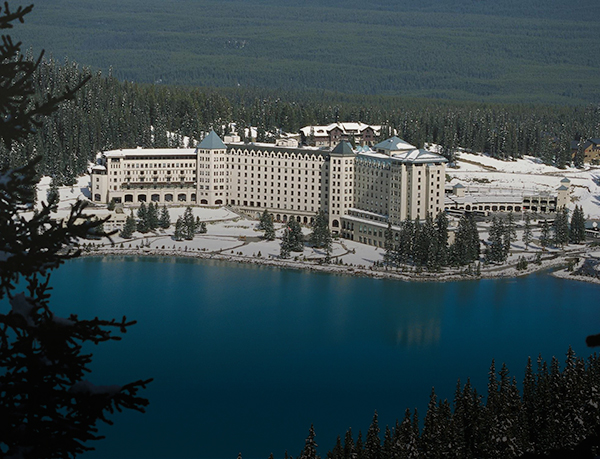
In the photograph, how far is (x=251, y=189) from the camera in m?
46.9

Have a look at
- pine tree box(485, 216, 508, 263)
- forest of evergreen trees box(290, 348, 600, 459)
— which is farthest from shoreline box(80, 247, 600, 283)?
forest of evergreen trees box(290, 348, 600, 459)

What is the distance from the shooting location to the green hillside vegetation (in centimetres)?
12562

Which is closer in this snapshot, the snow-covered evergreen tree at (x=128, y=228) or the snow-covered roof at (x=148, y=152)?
the snow-covered evergreen tree at (x=128, y=228)

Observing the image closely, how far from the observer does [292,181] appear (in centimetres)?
4588

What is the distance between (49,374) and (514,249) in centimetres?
3730

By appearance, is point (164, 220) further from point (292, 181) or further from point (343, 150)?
point (343, 150)

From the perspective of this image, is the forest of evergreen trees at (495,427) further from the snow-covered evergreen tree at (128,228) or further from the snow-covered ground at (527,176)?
the snow-covered ground at (527,176)

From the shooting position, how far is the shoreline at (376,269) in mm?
37750

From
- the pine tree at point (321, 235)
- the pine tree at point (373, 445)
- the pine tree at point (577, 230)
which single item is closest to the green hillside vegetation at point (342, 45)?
the pine tree at point (577, 230)

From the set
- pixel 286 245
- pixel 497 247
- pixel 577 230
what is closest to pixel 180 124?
pixel 286 245

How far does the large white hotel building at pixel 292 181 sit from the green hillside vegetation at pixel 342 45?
67292 mm

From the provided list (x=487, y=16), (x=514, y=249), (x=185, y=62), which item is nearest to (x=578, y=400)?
(x=514, y=249)

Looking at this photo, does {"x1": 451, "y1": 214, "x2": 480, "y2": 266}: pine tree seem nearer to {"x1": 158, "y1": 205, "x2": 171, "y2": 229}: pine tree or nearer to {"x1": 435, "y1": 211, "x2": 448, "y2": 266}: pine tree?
{"x1": 435, "y1": 211, "x2": 448, "y2": 266}: pine tree

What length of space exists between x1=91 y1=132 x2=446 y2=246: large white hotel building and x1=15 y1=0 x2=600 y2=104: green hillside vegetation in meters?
67.3
